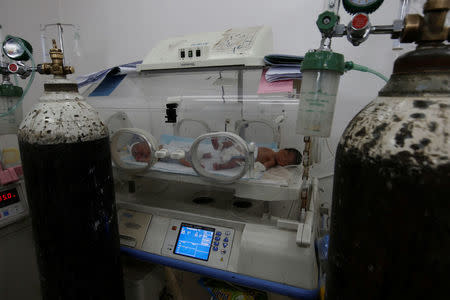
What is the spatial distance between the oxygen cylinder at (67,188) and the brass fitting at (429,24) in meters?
0.82

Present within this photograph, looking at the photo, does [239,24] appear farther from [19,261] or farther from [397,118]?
[19,261]

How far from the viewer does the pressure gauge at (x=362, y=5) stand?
2.02 feet

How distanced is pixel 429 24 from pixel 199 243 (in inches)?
35.0

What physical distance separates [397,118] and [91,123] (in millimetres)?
786

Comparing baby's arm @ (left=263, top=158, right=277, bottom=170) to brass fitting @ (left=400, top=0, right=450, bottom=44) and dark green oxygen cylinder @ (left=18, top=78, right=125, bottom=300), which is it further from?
brass fitting @ (left=400, top=0, right=450, bottom=44)

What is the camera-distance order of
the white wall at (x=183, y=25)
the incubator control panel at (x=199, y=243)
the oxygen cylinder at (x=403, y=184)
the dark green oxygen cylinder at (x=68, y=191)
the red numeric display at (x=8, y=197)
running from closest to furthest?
the oxygen cylinder at (x=403, y=184), the dark green oxygen cylinder at (x=68, y=191), the incubator control panel at (x=199, y=243), the red numeric display at (x=8, y=197), the white wall at (x=183, y=25)

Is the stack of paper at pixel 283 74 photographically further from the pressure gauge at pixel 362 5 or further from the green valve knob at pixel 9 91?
the green valve knob at pixel 9 91

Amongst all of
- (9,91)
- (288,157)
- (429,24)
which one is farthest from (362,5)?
(9,91)

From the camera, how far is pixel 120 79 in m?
1.36

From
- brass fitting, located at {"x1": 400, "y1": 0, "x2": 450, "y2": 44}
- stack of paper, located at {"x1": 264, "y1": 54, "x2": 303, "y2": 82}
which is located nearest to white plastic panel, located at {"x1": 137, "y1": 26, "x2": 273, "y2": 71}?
stack of paper, located at {"x1": 264, "y1": 54, "x2": 303, "y2": 82}

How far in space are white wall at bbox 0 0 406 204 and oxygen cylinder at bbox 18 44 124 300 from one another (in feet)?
3.80

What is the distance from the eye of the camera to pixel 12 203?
1228mm

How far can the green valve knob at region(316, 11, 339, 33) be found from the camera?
0.64 metres

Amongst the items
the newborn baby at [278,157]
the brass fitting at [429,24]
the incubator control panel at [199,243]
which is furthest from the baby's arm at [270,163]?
the brass fitting at [429,24]
